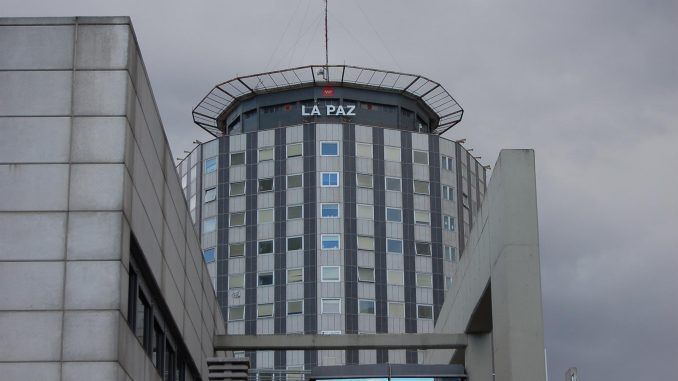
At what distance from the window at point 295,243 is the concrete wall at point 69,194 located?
85.0 m

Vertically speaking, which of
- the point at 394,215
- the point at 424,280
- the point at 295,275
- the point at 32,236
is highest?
the point at 394,215

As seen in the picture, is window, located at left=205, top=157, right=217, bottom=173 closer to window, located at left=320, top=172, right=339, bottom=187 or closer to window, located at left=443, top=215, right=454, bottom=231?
window, located at left=320, top=172, right=339, bottom=187

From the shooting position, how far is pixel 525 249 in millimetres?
35156

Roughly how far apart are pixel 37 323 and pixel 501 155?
1495cm

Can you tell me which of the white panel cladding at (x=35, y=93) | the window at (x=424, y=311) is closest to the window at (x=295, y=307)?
the window at (x=424, y=311)

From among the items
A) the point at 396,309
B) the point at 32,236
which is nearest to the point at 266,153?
the point at 396,309

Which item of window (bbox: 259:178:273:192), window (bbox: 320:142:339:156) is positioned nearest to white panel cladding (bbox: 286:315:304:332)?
window (bbox: 259:178:273:192)

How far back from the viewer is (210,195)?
387 ft

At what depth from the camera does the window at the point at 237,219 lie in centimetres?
11581

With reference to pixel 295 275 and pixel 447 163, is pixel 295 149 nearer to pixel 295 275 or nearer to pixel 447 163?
pixel 295 275

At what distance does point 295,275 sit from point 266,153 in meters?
10.9

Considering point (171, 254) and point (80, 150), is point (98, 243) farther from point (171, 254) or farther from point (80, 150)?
point (171, 254)

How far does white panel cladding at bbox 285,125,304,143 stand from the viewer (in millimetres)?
115250

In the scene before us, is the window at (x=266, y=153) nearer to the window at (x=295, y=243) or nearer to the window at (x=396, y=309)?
the window at (x=295, y=243)
